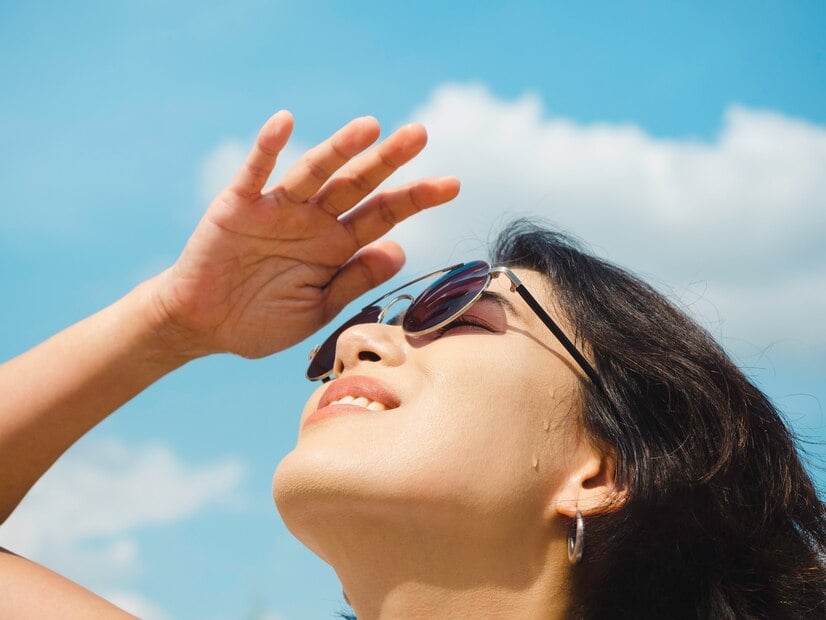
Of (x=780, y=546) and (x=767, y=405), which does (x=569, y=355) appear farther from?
(x=780, y=546)

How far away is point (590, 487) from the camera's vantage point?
3324 millimetres

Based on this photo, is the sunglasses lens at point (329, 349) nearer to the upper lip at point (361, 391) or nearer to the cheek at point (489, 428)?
the upper lip at point (361, 391)

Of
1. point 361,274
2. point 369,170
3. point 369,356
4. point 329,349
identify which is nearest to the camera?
point 369,356

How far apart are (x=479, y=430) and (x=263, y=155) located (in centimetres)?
139

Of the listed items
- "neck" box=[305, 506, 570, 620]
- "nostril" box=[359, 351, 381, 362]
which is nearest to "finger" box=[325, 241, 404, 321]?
"nostril" box=[359, 351, 381, 362]

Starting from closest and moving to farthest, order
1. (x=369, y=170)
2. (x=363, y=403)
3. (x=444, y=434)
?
(x=444, y=434) → (x=363, y=403) → (x=369, y=170)

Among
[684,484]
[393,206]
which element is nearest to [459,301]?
[393,206]

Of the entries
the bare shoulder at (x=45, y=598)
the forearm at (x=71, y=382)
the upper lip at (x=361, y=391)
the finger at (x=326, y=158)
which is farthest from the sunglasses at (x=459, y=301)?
the bare shoulder at (x=45, y=598)

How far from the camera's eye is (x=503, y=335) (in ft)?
11.1

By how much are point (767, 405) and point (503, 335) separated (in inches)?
45.5

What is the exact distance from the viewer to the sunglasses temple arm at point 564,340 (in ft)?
11.1

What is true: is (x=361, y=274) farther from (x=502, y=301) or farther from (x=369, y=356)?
(x=502, y=301)

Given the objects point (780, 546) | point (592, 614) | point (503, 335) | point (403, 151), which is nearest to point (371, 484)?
point (503, 335)

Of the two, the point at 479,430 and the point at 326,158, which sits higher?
the point at 326,158
